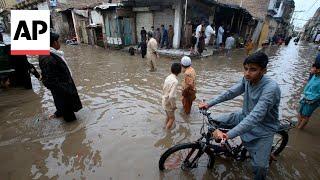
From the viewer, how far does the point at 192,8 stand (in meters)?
16.1

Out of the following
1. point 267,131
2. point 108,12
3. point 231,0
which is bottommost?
point 267,131

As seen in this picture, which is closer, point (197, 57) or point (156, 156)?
point (156, 156)

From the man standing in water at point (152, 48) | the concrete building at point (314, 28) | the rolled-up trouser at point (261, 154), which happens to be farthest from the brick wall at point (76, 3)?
the concrete building at point (314, 28)

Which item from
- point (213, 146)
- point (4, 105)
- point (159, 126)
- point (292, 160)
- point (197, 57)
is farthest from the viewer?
point (197, 57)

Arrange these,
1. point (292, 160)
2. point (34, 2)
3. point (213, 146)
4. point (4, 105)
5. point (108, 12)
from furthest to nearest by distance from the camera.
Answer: point (34, 2), point (108, 12), point (4, 105), point (292, 160), point (213, 146)

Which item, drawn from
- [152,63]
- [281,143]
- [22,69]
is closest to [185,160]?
[281,143]

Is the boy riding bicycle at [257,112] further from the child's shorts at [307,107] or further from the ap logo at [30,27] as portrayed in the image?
the ap logo at [30,27]

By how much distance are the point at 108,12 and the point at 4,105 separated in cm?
1305

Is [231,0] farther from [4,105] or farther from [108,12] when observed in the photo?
[4,105]

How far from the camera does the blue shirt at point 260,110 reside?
2.44m

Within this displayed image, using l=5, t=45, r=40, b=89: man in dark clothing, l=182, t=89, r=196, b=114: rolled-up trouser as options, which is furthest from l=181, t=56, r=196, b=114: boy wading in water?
l=5, t=45, r=40, b=89: man in dark clothing

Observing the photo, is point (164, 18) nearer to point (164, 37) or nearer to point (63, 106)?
point (164, 37)

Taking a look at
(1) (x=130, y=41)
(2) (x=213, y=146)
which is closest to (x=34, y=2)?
(1) (x=130, y=41)

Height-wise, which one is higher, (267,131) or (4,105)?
(267,131)
